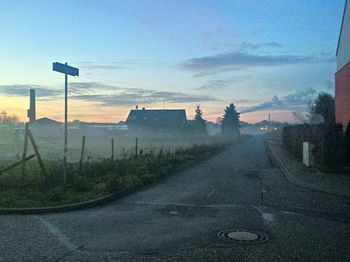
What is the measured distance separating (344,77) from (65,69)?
16.1 metres

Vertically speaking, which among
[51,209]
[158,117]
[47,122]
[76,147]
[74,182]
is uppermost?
[158,117]

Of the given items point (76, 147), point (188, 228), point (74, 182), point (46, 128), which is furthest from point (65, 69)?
point (46, 128)

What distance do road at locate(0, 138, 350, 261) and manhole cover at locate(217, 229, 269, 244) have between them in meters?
0.14

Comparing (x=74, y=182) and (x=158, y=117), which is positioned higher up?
(x=158, y=117)

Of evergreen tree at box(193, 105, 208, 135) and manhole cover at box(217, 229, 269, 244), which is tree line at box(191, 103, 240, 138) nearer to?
evergreen tree at box(193, 105, 208, 135)

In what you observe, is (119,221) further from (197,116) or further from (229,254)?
(197,116)

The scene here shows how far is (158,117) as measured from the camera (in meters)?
88.6

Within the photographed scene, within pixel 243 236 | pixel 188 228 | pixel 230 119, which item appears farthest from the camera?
pixel 230 119

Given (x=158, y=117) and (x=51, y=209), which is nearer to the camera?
(x=51, y=209)

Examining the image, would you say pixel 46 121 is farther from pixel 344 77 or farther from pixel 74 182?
pixel 74 182

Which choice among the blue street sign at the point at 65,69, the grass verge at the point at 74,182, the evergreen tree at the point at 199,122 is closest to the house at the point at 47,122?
the evergreen tree at the point at 199,122

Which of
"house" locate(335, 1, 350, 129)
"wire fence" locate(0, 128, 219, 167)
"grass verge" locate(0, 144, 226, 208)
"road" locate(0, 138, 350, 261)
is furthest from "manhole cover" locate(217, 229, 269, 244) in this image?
"house" locate(335, 1, 350, 129)

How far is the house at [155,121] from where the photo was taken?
8475cm

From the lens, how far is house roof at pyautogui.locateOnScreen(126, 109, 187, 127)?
8681 centimetres
